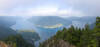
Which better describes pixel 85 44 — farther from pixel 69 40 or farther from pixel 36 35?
pixel 36 35

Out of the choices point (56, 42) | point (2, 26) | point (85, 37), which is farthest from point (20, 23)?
point (85, 37)

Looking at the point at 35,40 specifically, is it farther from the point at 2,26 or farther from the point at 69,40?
the point at 69,40

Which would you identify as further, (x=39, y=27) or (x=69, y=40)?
(x=39, y=27)

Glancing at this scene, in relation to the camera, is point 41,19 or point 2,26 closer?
point 2,26

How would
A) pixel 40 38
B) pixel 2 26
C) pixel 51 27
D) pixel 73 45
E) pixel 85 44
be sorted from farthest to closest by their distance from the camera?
pixel 51 27
pixel 40 38
pixel 2 26
pixel 73 45
pixel 85 44

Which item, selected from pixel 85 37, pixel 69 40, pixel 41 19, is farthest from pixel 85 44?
pixel 41 19

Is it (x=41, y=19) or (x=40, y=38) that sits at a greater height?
(x=41, y=19)

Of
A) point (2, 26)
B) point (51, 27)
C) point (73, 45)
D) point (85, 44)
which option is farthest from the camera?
point (51, 27)

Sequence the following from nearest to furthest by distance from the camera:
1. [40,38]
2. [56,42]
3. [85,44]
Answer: [85,44], [56,42], [40,38]

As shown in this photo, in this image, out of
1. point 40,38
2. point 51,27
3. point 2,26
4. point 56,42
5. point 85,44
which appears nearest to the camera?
point 85,44
